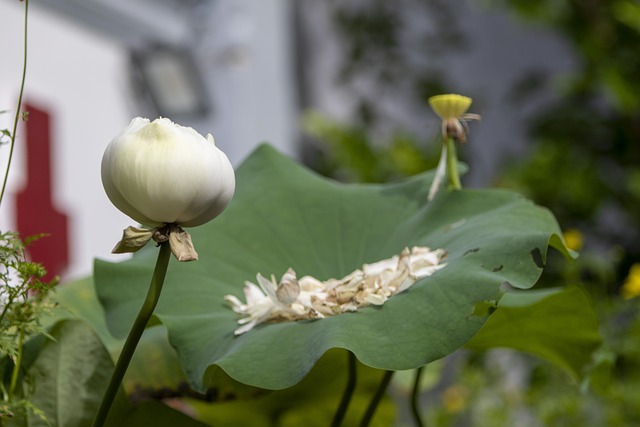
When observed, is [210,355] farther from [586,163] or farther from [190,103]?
[586,163]

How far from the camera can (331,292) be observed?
15.6 inches

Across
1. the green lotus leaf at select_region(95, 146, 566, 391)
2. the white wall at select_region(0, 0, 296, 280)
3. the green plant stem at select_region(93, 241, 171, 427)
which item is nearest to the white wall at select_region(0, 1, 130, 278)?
the white wall at select_region(0, 0, 296, 280)

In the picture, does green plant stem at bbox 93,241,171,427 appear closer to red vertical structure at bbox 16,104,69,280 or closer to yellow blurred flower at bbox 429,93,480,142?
yellow blurred flower at bbox 429,93,480,142

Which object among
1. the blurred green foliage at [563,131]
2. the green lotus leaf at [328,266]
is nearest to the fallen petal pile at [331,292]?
the green lotus leaf at [328,266]

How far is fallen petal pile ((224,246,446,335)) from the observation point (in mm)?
385

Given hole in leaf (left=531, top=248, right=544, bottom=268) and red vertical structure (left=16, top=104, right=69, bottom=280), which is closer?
hole in leaf (left=531, top=248, right=544, bottom=268)

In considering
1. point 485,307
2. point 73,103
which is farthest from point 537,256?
point 73,103

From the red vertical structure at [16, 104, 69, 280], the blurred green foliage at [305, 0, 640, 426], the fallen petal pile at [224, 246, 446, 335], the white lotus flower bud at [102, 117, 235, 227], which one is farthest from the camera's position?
the blurred green foliage at [305, 0, 640, 426]

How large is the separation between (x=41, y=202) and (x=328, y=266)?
1.97 m

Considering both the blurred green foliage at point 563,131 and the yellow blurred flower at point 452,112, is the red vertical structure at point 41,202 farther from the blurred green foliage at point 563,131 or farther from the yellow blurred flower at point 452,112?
the yellow blurred flower at point 452,112

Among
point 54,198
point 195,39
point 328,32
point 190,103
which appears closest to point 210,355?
point 54,198

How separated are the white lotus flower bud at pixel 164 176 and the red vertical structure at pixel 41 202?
202cm

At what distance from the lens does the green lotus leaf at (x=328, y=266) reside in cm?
35

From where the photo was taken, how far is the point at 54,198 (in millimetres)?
2463
